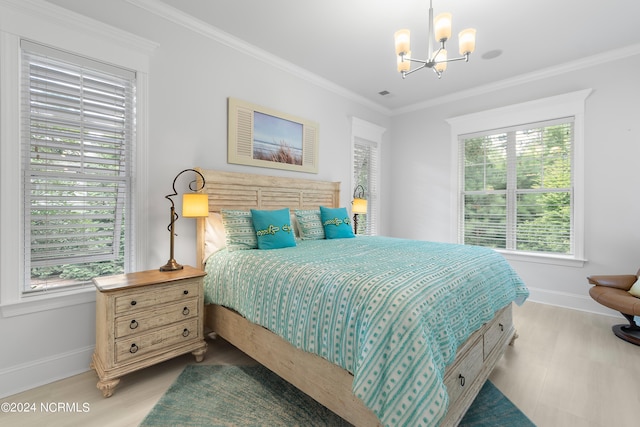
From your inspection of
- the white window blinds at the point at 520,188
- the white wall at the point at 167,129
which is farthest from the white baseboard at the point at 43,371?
the white window blinds at the point at 520,188

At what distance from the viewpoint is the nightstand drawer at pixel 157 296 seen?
1.86 meters

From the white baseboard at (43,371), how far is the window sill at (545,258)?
15.8 feet

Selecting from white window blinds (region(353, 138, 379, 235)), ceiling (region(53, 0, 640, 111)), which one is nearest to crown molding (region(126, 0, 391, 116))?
ceiling (region(53, 0, 640, 111))

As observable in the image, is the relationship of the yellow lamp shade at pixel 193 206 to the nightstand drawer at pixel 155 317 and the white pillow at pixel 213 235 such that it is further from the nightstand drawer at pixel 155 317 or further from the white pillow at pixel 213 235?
the nightstand drawer at pixel 155 317

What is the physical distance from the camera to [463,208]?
451 centimetres

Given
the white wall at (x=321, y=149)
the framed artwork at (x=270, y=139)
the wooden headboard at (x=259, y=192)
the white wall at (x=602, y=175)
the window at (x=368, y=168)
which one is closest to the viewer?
the white wall at (x=321, y=149)

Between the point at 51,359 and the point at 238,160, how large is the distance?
219 centimetres

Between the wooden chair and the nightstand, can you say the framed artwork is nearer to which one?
the nightstand

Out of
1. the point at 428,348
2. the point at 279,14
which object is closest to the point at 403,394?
the point at 428,348

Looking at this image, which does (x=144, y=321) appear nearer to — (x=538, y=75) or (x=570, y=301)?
(x=570, y=301)

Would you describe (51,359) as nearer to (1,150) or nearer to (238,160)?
(1,150)

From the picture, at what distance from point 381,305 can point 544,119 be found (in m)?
3.98

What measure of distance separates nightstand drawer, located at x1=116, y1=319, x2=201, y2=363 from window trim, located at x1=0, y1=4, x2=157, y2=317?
61 centimetres

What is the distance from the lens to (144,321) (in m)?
1.95
